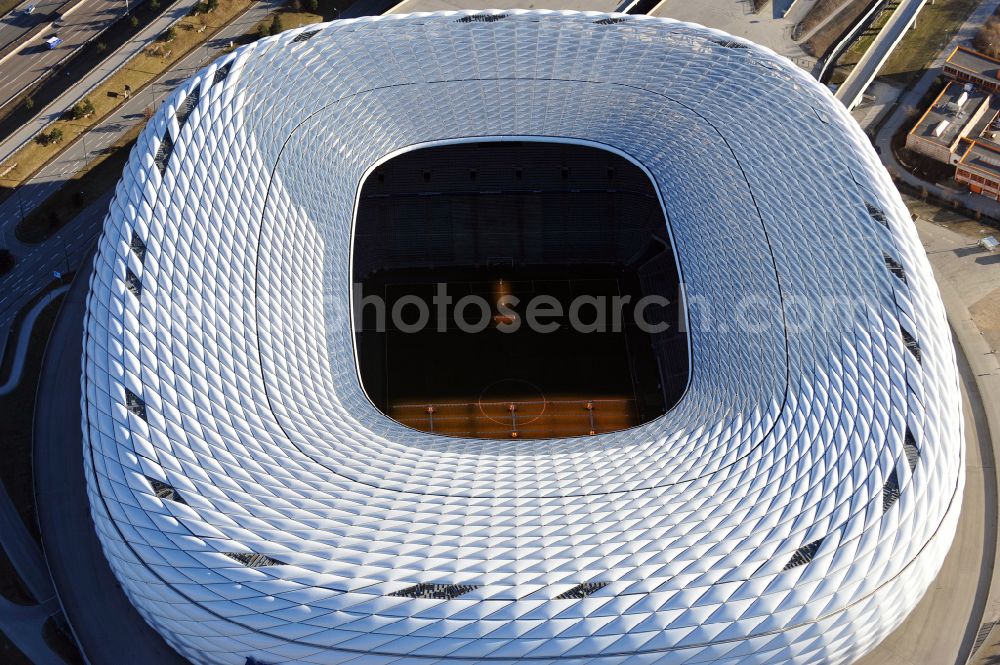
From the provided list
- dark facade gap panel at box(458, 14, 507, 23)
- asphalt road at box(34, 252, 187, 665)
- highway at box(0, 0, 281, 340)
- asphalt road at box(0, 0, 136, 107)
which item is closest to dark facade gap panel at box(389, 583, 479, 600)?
asphalt road at box(34, 252, 187, 665)

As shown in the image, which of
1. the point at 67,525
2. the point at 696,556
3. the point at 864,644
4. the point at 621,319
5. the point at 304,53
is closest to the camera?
the point at 696,556

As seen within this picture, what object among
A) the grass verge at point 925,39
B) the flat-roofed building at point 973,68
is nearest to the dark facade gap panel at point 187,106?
the grass verge at point 925,39

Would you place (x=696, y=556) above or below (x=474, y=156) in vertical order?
below

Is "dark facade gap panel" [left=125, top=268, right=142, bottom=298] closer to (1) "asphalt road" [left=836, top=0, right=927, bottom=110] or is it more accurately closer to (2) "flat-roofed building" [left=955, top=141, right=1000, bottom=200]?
(1) "asphalt road" [left=836, top=0, right=927, bottom=110]

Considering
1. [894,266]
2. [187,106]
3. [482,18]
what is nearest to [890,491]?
[894,266]

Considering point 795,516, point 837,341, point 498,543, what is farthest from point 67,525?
point 837,341

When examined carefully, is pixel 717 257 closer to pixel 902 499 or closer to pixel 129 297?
pixel 902 499
